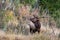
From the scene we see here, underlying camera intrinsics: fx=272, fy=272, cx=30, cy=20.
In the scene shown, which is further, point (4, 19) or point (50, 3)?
point (50, 3)

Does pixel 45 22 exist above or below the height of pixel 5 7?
below

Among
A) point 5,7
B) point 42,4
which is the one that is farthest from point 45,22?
point 42,4

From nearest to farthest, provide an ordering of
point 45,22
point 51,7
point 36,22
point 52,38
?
point 52,38 < point 36,22 < point 45,22 < point 51,7

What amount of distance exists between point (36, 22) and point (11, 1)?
2.63m

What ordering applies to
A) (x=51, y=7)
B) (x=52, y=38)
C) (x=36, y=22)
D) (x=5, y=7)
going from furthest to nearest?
1. (x=51, y=7)
2. (x=5, y=7)
3. (x=36, y=22)
4. (x=52, y=38)

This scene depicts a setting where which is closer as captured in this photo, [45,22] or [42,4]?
[45,22]

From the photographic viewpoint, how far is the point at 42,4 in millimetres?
16703

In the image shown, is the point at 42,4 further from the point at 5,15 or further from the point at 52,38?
the point at 52,38

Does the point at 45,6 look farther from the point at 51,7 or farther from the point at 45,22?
the point at 45,22

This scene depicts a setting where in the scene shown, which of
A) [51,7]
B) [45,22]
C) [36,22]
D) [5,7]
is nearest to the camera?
[36,22]

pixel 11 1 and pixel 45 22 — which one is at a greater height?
pixel 11 1

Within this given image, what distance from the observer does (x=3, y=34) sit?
9.78 metres

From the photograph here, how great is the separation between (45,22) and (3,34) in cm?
405

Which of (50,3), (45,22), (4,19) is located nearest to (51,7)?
(50,3)
